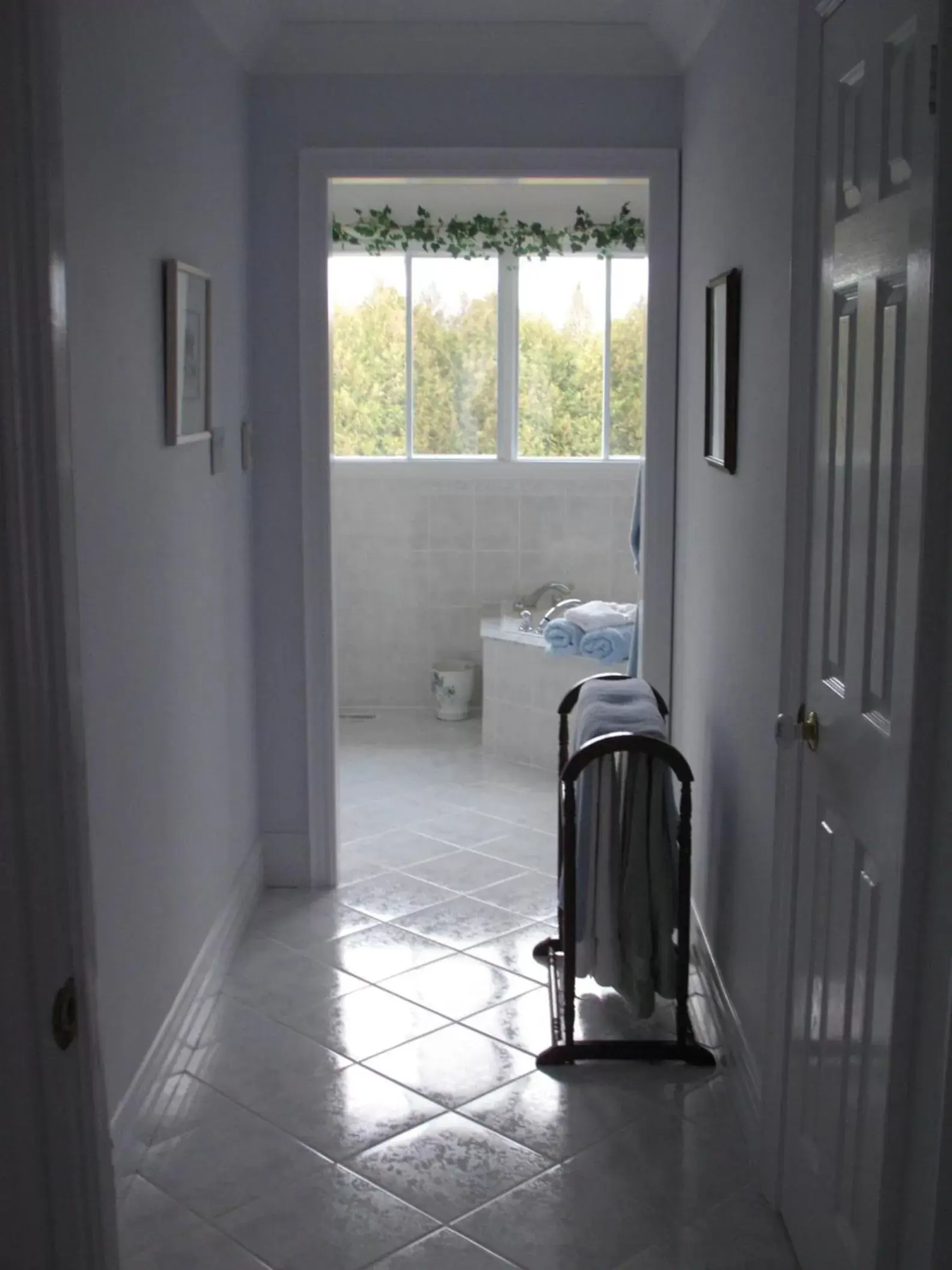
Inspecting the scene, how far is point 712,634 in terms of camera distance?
349 centimetres

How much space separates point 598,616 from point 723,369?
2.63 m

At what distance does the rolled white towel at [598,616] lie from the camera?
5.76 meters

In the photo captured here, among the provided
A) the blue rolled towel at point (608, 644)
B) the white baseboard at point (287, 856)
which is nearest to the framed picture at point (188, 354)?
the white baseboard at point (287, 856)

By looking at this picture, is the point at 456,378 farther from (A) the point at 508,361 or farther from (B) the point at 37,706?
(B) the point at 37,706

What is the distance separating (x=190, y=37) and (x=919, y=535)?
8.17 ft

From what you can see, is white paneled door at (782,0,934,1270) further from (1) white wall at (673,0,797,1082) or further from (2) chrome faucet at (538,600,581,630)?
(2) chrome faucet at (538,600,581,630)

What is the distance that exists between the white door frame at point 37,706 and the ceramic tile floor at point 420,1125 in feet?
4.49

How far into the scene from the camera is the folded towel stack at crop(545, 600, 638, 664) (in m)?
5.64

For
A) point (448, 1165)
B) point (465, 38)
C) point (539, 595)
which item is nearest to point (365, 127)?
point (465, 38)

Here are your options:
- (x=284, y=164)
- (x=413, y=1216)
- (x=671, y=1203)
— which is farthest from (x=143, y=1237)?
(x=284, y=164)

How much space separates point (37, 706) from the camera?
1.22 meters

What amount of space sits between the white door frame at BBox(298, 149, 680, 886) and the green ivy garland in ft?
6.72

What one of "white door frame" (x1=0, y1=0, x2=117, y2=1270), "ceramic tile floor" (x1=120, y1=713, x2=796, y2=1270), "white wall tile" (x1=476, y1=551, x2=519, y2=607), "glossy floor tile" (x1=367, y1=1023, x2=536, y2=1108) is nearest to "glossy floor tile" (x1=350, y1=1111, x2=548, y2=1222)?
"ceramic tile floor" (x1=120, y1=713, x2=796, y2=1270)

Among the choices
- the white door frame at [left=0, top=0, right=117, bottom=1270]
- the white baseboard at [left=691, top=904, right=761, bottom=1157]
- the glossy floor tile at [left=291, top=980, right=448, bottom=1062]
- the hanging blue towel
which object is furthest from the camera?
the hanging blue towel
